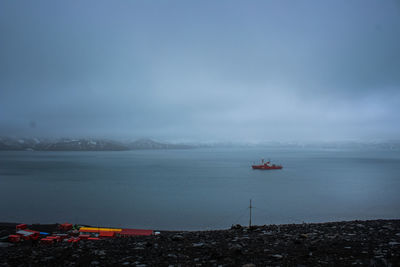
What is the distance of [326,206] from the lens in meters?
32.4

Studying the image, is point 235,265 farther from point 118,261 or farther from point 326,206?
point 326,206

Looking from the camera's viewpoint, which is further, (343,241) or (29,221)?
(29,221)

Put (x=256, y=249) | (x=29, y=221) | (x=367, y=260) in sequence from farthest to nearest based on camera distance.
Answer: (x=29, y=221) → (x=256, y=249) → (x=367, y=260)

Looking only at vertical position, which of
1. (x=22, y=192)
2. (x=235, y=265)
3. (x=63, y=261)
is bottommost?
(x=22, y=192)

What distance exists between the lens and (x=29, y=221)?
25406 mm

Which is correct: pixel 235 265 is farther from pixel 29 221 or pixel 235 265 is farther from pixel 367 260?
pixel 29 221

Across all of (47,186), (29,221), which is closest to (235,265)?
(29,221)

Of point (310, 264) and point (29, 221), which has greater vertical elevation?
point (310, 264)

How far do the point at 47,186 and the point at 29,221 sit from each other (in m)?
24.1

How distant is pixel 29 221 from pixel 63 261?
26125 millimetres

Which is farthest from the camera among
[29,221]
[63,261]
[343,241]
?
[29,221]

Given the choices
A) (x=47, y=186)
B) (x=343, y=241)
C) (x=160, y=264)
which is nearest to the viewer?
(x=160, y=264)

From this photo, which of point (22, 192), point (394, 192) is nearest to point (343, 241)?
point (394, 192)

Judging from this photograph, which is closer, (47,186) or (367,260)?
(367,260)
